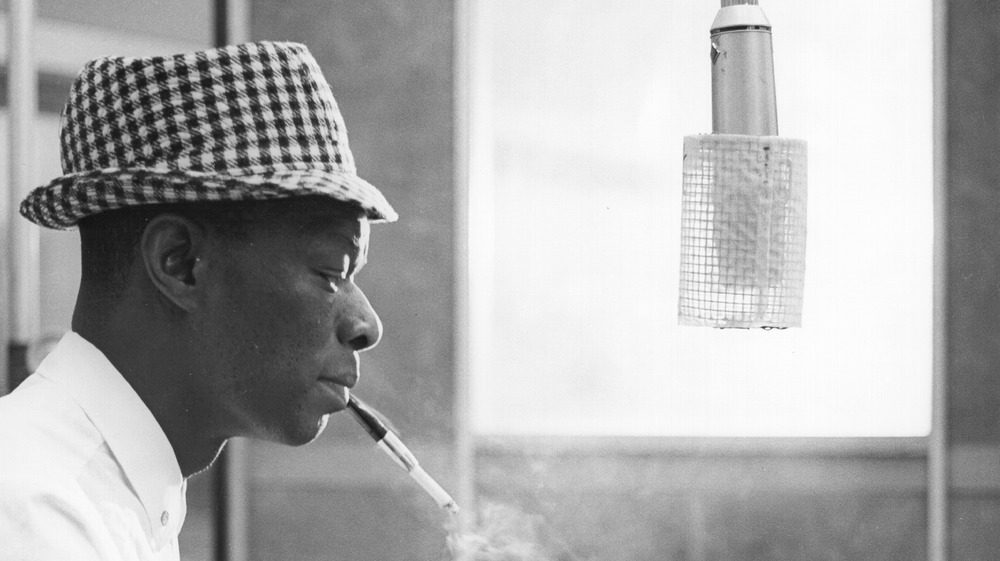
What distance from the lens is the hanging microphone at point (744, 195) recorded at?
117 centimetres

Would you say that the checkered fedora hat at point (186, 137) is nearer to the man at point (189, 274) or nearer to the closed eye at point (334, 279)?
the man at point (189, 274)

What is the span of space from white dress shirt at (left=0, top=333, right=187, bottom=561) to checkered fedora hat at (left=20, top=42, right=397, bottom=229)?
18 centimetres

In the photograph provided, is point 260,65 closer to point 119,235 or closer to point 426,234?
point 119,235

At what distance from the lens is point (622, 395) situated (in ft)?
8.98

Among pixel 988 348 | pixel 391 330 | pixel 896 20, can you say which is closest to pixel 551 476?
pixel 391 330

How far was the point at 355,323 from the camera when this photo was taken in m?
1.17

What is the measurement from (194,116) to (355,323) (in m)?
0.29

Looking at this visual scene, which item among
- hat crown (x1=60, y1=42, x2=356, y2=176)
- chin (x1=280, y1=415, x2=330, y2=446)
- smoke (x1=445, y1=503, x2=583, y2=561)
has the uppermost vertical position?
hat crown (x1=60, y1=42, x2=356, y2=176)

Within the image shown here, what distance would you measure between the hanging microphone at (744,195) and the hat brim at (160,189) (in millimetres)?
427

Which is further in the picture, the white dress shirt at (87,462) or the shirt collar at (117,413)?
the shirt collar at (117,413)

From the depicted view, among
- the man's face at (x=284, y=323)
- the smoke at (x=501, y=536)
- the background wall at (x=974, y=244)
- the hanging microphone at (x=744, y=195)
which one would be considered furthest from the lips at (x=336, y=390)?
the background wall at (x=974, y=244)

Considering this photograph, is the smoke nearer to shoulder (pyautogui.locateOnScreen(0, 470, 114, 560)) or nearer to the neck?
the neck

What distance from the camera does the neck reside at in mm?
1087

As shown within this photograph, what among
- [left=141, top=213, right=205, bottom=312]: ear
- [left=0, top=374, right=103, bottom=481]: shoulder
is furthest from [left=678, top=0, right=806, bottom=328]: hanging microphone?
[left=0, top=374, right=103, bottom=481]: shoulder
